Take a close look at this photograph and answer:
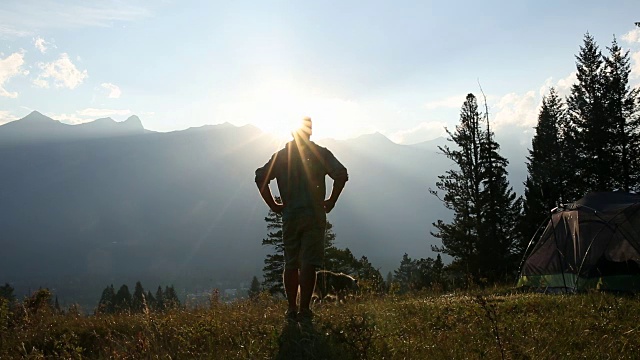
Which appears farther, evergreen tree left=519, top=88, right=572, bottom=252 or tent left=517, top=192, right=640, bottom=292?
evergreen tree left=519, top=88, right=572, bottom=252

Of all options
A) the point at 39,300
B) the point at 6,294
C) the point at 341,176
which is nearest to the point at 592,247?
the point at 341,176

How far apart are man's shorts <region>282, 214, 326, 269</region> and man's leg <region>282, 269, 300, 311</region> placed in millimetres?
73

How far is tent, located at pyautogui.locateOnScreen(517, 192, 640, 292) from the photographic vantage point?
34.3 ft

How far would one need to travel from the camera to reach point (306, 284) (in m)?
5.40

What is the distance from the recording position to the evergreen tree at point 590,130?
111ft

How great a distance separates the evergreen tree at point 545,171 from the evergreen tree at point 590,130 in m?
1.13

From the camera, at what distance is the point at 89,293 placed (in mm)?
166000

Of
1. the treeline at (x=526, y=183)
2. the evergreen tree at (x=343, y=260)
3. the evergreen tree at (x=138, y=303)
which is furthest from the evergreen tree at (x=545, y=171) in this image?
the evergreen tree at (x=138, y=303)

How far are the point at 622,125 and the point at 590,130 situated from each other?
1903mm

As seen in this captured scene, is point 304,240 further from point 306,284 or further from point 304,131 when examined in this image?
point 304,131

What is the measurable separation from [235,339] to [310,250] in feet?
4.34

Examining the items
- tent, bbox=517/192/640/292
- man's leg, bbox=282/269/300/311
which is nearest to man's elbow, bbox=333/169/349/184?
man's leg, bbox=282/269/300/311

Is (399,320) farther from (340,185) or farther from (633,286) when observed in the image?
(633,286)

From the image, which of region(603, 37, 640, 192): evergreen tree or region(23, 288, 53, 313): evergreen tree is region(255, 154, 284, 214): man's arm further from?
region(603, 37, 640, 192): evergreen tree
